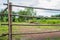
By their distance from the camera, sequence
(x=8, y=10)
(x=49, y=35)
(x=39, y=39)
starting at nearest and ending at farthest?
(x=8, y=10)
(x=39, y=39)
(x=49, y=35)

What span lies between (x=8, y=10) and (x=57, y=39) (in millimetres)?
2648

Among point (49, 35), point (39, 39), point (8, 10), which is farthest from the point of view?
point (49, 35)

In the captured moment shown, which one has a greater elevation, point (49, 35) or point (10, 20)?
point (10, 20)

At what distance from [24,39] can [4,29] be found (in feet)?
4.03

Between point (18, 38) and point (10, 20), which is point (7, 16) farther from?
point (18, 38)

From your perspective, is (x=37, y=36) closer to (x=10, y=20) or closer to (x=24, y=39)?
(x=24, y=39)

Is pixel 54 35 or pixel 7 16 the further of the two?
pixel 54 35

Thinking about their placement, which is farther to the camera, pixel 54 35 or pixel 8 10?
pixel 54 35

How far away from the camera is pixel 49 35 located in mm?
7812

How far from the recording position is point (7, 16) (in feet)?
17.0

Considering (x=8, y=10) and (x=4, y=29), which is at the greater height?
(x=8, y=10)

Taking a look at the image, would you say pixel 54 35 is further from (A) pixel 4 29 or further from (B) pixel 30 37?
(A) pixel 4 29

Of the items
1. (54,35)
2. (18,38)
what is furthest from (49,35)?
(18,38)

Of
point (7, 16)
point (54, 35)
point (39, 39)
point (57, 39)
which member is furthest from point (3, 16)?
point (54, 35)
